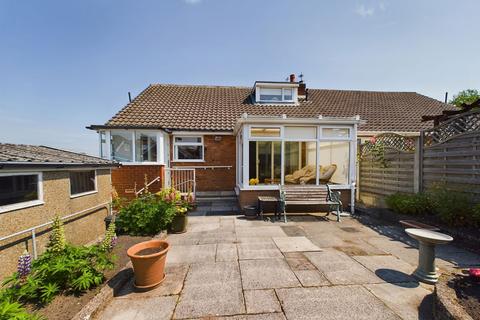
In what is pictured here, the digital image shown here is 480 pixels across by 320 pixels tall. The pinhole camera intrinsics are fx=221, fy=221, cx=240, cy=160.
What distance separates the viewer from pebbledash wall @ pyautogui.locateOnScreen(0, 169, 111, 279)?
10.2 ft

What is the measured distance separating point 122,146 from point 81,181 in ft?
13.6

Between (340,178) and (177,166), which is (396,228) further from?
(177,166)

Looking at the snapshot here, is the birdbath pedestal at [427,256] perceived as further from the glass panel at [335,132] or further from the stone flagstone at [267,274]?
the glass panel at [335,132]

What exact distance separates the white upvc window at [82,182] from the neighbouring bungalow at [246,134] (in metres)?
2.82

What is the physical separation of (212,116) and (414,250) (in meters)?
9.18

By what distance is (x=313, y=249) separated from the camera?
4.48 m

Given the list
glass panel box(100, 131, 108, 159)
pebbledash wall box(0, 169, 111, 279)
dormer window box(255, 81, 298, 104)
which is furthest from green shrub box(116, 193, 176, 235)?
dormer window box(255, 81, 298, 104)

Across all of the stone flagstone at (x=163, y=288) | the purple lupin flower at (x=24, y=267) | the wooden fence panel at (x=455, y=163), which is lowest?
the stone flagstone at (x=163, y=288)

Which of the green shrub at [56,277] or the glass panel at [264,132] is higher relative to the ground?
the glass panel at [264,132]

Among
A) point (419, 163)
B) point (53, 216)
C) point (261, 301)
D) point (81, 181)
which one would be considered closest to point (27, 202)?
point (53, 216)

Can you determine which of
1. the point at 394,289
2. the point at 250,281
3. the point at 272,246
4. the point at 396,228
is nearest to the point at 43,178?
the point at 250,281

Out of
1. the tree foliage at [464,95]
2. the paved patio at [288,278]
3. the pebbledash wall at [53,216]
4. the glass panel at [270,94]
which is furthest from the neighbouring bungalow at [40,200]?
the tree foliage at [464,95]

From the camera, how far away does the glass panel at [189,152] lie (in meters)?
10.2

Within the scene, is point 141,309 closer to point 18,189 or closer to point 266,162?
point 18,189
